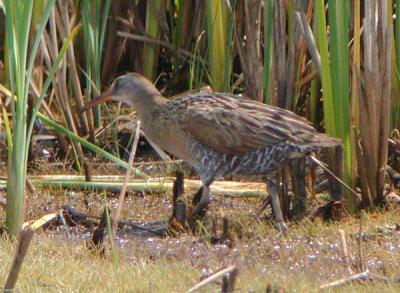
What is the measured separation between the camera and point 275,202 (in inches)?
278

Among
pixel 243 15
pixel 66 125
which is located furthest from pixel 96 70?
pixel 243 15

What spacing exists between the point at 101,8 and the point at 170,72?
2.82ft

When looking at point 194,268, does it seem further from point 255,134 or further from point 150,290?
point 255,134

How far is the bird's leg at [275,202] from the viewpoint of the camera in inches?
272

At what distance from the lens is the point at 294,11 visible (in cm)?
754

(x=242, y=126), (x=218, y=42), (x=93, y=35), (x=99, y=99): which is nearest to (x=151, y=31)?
(x=93, y=35)

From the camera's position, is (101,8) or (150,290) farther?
(101,8)

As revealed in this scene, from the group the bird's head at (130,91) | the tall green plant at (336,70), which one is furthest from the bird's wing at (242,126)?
the bird's head at (130,91)

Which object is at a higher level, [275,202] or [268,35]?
[268,35]

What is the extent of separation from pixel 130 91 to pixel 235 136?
1177mm

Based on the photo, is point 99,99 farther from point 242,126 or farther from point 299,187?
point 299,187

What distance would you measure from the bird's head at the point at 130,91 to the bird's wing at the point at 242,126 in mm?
715

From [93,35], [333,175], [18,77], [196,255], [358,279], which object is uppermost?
[18,77]

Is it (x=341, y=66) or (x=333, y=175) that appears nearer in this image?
(x=341, y=66)
